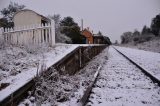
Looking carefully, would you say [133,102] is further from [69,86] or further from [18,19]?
[18,19]

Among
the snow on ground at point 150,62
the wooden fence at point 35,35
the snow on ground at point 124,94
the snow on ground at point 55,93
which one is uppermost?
the wooden fence at point 35,35

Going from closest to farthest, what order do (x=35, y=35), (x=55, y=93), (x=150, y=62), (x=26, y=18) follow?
A: (x=55, y=93)
(x=35, y=35)
(x=150, y=62)
(x=26, y=18)

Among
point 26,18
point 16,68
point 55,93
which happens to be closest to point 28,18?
point 26,18

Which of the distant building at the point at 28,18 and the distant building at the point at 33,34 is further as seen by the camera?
the distant building at the point at 28,18

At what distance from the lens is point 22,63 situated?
5.65 meters

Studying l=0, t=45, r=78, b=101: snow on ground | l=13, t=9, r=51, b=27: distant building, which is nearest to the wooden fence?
l=0, t=45, r=78, b=101: snow on ground

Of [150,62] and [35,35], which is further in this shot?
[150,62]

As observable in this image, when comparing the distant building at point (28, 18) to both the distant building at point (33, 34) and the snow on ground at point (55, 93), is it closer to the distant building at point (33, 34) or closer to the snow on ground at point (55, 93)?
the distant building at point (33, 34)

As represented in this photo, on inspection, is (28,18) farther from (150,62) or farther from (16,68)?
(16,68)

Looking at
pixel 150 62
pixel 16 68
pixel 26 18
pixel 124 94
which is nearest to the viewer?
pixel 124 94

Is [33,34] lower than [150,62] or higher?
higher

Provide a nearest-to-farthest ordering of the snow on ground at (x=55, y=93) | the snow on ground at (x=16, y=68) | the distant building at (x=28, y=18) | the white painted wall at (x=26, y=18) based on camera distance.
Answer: the snow on ground at (x=16, y=68)
the snow on ground at (x=55, y=93)
the distant building at (x=28, y=18)
the white painted wall at (x=26, y=18)

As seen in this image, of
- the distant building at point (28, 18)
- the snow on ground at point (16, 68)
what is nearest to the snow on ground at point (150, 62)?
the snow on ground at point (16, 68)

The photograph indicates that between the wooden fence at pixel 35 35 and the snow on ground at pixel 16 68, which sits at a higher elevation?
the wooden fence at pixel 35 35
